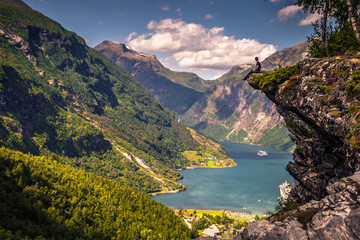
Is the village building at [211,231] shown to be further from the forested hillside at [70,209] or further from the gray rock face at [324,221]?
the gray rock face at [324,221]

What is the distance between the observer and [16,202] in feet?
342

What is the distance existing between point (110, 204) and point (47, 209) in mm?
38228

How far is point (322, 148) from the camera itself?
29781mm

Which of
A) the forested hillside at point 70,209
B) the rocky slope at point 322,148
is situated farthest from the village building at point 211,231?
the rocky slope at point 322,148

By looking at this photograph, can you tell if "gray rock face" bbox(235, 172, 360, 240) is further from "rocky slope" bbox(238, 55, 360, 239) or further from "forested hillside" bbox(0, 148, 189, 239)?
"forested hillside" bbox(0, 148, 189, 239)

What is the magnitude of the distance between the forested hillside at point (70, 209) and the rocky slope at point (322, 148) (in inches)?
3520

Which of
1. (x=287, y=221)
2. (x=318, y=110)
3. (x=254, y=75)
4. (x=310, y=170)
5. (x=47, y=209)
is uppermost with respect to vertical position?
(x=254, y=75)

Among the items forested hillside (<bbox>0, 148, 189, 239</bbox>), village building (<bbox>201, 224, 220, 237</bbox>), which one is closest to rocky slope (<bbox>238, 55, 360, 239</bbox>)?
forested hillside (<bbox>0, 148, 189, 239</bbox>)

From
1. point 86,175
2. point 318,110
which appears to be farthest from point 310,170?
point 86,175

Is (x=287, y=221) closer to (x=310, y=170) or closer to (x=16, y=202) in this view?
(x=310, y=170)

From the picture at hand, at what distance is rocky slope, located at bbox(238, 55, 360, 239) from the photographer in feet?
49.4

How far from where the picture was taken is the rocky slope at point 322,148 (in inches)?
593

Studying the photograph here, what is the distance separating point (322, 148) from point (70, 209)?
5475 inches

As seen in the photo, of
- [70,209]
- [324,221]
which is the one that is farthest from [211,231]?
[324,221]
